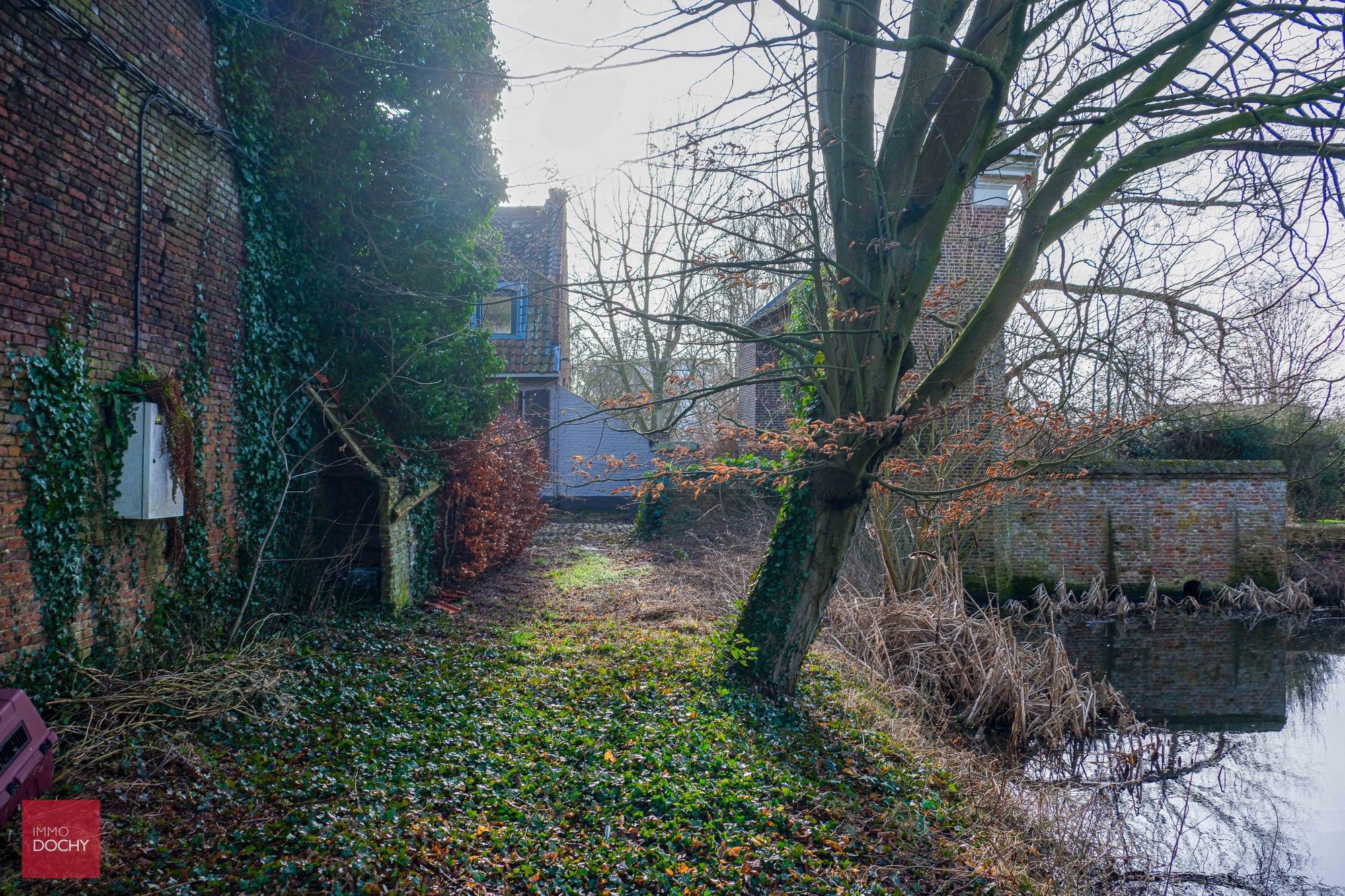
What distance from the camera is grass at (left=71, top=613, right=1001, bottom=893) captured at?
12.1ft

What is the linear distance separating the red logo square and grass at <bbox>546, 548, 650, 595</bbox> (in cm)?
698

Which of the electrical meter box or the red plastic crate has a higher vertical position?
the electrical meter box

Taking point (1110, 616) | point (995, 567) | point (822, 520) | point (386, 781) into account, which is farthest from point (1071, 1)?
point (1110, 616)

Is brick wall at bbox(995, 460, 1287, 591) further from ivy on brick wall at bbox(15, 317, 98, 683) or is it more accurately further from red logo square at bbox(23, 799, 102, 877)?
red logo square at bbox(23, 799, 102, 877)

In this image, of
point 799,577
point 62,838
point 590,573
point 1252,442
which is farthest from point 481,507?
point 1252,442

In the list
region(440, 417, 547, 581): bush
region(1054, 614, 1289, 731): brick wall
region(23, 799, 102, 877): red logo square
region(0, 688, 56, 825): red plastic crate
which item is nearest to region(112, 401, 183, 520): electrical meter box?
region(0, 688, 56, 825): red plastic crate

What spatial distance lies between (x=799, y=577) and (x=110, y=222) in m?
5.86

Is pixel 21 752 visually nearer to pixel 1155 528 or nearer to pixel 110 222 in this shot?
pixel 110 222

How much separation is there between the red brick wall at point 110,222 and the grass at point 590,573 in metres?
5.18

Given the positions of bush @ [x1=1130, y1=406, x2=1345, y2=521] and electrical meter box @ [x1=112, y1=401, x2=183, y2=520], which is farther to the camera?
bush @ [x1=1130, y1=406, x2=1345, y2=521]

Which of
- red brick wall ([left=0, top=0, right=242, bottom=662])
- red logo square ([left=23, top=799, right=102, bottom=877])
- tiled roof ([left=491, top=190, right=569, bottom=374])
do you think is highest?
tiled roof ([left=491, top=190, right=569, bottom=374])

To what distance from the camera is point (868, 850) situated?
4.61m

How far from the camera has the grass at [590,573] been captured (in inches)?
436

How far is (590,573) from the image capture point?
12.1 m
